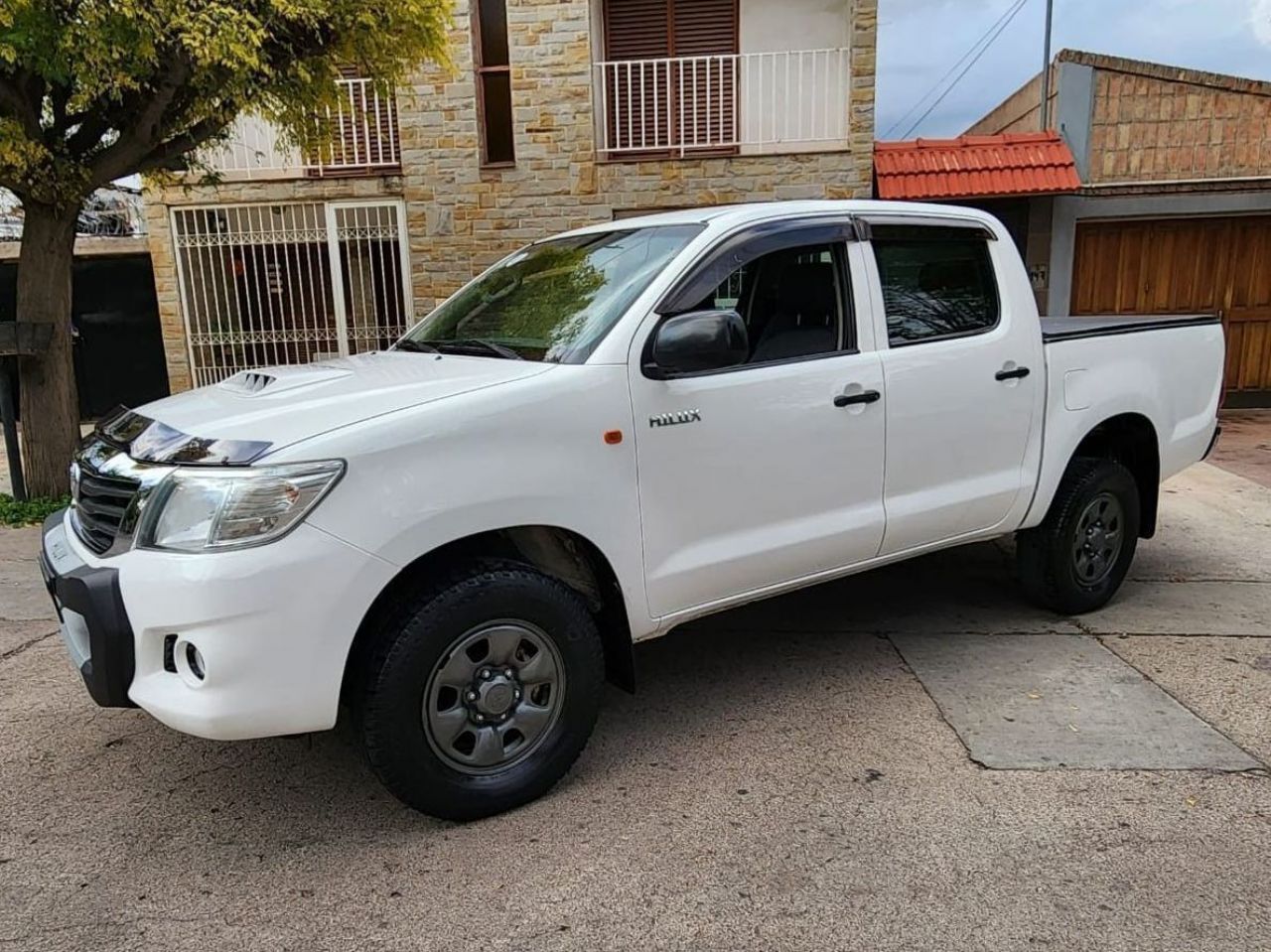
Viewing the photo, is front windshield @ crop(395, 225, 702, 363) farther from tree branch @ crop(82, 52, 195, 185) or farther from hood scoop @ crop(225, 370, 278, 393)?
tree branch @ crop(82, 52, 195, 185)

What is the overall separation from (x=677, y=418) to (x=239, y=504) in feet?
4.61

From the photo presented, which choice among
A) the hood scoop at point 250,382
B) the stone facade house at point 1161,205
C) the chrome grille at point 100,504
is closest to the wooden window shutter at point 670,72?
the stone facade house at point 1161,205

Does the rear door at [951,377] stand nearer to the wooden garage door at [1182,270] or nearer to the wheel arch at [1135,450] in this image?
the wheel arch at [1135,450]

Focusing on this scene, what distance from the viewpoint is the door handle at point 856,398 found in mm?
3492

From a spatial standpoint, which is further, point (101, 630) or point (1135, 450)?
point (1135, 450)

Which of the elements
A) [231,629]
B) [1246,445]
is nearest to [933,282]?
[231,629]

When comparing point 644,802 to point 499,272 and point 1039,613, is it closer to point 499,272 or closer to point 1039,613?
point 499,272

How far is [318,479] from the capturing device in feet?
8.16

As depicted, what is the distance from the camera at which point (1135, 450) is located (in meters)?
4.80

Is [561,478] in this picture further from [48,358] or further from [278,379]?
[48,358]

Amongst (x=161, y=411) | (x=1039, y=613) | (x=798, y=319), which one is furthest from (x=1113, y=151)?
(x=161, y=411)

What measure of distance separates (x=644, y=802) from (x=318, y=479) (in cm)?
151

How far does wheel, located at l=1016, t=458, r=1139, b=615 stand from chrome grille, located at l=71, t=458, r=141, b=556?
3.89 metres

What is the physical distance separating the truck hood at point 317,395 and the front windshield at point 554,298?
0.15 metres
